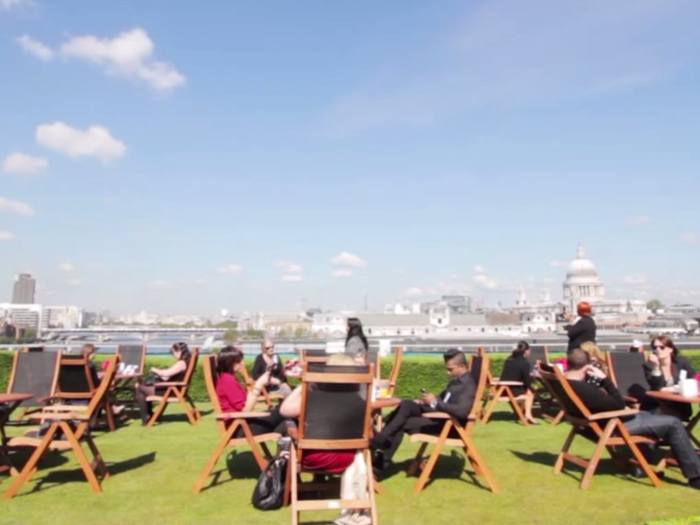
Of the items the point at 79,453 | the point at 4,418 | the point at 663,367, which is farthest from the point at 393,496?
the point at 4,418

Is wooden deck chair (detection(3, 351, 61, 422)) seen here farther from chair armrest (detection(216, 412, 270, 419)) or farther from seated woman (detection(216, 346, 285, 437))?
chair armrest (detection(216, 412, 270, 419))

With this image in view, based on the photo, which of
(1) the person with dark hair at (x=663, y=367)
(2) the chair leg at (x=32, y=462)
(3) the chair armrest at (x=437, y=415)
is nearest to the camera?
(2) the chair leg at (x=32, y=462)

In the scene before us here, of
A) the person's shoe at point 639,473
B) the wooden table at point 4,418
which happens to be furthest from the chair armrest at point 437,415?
the wooden table at point 4,418

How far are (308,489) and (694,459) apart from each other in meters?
3.13

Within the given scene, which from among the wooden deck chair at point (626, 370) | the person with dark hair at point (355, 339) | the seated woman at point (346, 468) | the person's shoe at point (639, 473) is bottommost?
the person's shoe at point (639, 473)

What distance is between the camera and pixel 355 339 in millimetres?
7832

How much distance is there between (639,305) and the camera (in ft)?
568

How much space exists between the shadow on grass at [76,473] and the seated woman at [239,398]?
4.02ft

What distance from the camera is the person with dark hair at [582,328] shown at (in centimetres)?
768

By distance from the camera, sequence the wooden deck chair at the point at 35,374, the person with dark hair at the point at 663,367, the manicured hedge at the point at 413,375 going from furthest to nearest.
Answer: the manicured hedge at the point at 413,375
the wooden deck chair at the point at 35,374
the person with dark hair at the point at 663,367

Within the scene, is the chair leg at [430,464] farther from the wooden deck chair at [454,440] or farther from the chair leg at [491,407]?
the chair leg at [491,407]

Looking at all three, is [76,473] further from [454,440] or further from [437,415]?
[454,440]

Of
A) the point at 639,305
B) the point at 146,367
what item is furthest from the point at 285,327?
the point at 146,367

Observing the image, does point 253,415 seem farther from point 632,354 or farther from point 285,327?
point 285,327
